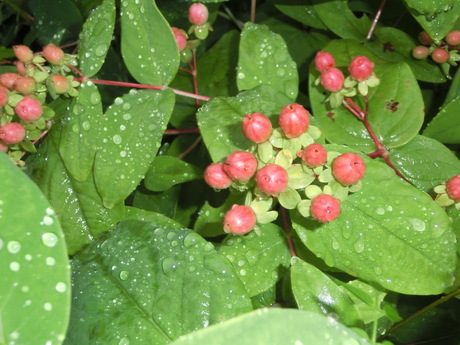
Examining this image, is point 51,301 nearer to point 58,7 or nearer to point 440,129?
point 440,129

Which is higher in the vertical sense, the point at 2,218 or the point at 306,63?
the point at 2,218

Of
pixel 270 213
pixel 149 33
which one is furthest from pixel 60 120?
pixel 270 213

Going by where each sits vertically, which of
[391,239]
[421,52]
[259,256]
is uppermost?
[421,52]

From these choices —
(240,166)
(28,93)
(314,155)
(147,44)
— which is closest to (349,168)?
(314,155)

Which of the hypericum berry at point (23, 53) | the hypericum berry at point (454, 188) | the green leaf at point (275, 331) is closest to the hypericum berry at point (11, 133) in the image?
the hypericum berry at point (23, 53)

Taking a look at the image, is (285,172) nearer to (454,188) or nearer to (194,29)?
(454,188)

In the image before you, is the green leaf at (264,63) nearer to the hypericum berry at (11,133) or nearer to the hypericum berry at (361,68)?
the hypericum berry at (361,68)
